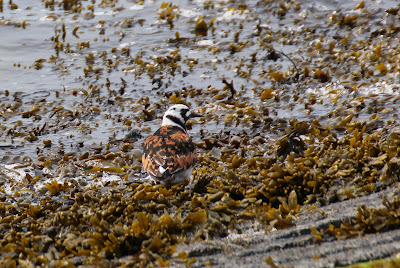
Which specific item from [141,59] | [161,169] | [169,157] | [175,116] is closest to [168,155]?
[169,157]

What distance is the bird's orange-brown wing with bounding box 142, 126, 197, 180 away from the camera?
570cm

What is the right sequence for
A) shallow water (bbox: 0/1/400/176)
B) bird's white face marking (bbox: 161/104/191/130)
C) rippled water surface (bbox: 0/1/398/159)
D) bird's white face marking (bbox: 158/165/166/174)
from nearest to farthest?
bird's white face marking (bbox: 158/165/166/174)
bird's white face marking (bbox: 161/104/191/130)
shallow water (bbox: 0/1/400/176)
rippled water surface (bbox: 0/1/398/159)

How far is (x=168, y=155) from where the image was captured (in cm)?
582

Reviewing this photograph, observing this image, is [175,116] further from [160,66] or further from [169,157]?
[160,66]

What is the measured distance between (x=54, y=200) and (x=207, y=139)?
8.81 feet

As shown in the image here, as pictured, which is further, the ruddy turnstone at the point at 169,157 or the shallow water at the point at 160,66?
the shallow water at the point at 160,66

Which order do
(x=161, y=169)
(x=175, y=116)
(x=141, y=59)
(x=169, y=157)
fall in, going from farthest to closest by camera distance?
(x=141, y=59) < (x=175, y=116) < (x=169, y=157) < (x=161, y=169)

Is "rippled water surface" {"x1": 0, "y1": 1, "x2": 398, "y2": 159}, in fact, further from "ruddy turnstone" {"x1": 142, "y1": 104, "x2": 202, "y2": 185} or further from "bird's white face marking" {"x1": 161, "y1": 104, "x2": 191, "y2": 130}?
"ruddy turnstone" {"x1": 142, "y1": 104, "x2": 202, "y2": 185}

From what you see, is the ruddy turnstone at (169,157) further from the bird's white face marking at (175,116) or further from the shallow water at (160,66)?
the shallow water at (160,66)

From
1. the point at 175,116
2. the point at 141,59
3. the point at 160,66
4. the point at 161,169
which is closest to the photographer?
the point at 161,169

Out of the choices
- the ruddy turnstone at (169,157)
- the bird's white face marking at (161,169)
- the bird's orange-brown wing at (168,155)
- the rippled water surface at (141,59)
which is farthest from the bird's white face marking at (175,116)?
the bird's white face marking at (161,169)

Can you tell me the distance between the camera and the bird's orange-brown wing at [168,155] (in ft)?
18.7

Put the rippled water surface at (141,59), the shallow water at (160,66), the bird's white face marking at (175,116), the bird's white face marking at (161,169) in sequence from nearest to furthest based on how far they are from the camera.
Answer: the bird's white face marking at (161,169), the bird's white face marking at (175,116), the shallow water at (160,66), the rippled water surface at (141,59)

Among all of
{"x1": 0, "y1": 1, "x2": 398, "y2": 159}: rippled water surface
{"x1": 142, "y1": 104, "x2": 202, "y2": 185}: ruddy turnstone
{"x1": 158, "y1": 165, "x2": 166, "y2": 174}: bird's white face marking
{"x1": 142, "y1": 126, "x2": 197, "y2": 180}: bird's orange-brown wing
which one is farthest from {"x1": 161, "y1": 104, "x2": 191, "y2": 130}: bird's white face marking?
{"x1": 158, "y1": 165, "x2": 166, "y2": 174}: bird's white face marking
